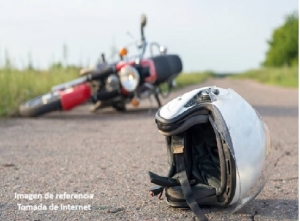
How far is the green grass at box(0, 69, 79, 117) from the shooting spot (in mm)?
7211

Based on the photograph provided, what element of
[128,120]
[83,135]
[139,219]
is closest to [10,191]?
[139,219]

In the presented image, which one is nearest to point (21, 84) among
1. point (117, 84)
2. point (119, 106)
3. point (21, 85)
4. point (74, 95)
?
point (21, 85)

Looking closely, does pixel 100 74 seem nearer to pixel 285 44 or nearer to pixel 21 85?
pixel 21 85

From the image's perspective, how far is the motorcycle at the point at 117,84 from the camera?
22.7 ft

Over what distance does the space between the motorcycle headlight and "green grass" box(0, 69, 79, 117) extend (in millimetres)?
1459

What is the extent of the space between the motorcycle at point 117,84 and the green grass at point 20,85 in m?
0.28

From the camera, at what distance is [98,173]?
136 inches

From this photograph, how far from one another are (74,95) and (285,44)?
5099cm

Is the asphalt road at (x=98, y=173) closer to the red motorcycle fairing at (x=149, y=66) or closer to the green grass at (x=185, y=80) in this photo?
the red motorcycle fairing at (x=149, y=66)

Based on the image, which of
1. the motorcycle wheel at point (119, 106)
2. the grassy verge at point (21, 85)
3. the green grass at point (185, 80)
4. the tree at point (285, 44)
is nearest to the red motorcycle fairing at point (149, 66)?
the motorcycle wheel at point (119, 106)

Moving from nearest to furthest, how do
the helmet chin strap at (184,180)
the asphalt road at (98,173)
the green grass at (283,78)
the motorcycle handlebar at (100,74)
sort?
the helmet chin strap at (184,180) < the asphalt road at (98,173) < the motorcycle handlebar at (100,74) < the green grass at (283,78)

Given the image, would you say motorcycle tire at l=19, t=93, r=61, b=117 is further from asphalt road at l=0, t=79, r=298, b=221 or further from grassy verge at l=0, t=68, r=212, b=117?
asphalt road at l=0, t=79, r=298, b=221

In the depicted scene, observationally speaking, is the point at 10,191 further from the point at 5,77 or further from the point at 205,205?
the point at 5,77

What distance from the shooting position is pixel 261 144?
254 cm
